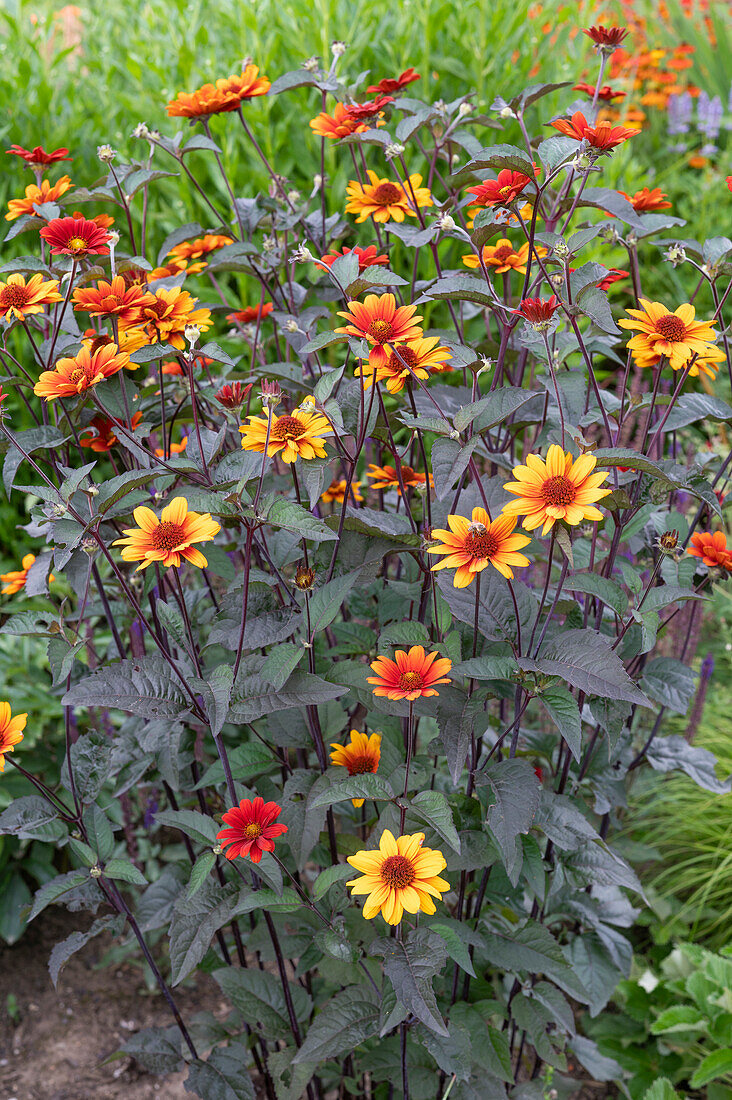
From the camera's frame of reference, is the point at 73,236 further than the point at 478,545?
Yes

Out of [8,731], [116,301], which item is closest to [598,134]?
[116,301]

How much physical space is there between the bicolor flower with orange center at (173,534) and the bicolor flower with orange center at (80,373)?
0.19m

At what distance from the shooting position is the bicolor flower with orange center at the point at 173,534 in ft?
3.07

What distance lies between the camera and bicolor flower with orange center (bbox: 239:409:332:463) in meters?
1.04

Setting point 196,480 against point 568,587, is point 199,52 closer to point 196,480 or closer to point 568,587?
point 196,480

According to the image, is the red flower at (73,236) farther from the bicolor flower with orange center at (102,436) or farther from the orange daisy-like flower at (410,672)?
the orange daisy-like flower at (410,672)

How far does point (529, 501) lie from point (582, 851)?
66cm

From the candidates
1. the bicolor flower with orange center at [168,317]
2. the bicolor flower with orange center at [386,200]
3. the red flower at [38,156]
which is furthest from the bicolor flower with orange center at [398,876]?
the red flower at [38,156]

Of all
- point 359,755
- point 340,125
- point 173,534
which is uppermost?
point 340,125

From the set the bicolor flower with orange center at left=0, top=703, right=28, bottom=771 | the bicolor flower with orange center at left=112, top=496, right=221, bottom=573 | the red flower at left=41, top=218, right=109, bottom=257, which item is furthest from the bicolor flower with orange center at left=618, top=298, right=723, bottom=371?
the bicolor flower with orange center at left=0, top=703, right=28, bottom=771

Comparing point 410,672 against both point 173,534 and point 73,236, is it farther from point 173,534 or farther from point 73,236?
point 73,236

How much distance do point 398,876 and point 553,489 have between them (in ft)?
1.50

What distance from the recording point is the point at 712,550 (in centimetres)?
124

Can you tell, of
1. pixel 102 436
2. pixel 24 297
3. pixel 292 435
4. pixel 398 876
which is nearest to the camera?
pixel 398 876
